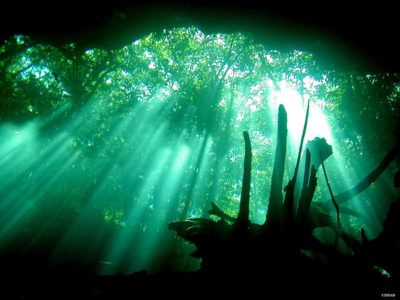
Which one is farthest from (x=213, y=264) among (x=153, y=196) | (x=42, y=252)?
(x=153, y=196)

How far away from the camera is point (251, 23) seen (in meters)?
7.07

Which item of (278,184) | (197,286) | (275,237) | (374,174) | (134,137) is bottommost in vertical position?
(197,286)

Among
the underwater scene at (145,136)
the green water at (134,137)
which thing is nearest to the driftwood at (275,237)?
the underwater scene at (145,136)

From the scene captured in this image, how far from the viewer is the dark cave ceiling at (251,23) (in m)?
5.68

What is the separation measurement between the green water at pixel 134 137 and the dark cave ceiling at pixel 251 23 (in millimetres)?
8986

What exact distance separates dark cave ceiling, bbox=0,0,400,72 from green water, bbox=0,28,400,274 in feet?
29.5

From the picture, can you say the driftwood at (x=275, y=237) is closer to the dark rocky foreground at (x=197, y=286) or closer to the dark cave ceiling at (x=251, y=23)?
the dark rocky foreground at (x=197, y=286)

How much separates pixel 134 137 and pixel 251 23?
53.6 feet

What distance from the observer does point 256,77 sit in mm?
25703

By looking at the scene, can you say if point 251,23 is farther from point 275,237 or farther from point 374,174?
point 275,237

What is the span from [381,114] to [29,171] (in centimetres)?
2735

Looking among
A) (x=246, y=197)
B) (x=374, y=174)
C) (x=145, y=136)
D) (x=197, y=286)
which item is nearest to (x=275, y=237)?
(x=246, y=197)

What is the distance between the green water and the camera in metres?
17.2

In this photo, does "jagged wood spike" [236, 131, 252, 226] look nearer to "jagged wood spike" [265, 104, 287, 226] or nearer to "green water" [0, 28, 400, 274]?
"jagged wood spike" [265, 104, 287, 226]
